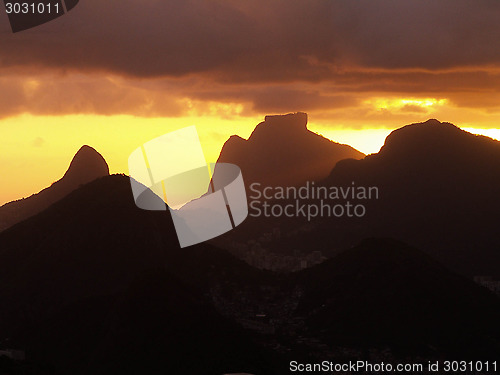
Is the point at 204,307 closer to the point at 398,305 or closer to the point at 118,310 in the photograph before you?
the point at 118,310

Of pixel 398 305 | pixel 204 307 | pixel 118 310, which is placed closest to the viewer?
pixel 118 310

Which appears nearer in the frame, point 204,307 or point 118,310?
point 118,310

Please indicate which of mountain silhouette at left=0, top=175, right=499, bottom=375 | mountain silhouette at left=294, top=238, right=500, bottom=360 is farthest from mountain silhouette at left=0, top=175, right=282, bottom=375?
mountain silhouette at left=294, top=238, right=500, bottom=360

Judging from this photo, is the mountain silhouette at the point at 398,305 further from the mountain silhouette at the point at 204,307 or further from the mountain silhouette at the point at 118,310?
the mountain silhouette at the point at 118,310

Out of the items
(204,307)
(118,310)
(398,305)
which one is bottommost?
(398,305)

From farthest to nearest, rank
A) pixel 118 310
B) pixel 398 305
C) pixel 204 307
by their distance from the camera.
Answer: pixel 398 305 → pixel 204 307 → pixel 118 310

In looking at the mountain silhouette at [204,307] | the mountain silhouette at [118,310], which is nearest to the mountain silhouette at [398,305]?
the mountain silhouette at [204,307]

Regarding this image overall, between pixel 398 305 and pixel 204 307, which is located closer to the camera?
pixel 204 307

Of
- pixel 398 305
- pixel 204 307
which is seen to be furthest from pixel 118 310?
pixel 398 305

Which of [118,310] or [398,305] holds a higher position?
[118,310]

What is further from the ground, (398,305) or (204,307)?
(204,307)
